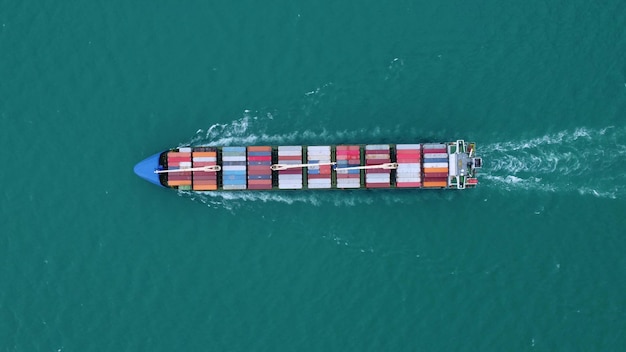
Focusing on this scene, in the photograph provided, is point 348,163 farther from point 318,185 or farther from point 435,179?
point 435,179

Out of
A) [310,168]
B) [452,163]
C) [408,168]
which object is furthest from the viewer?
[310,168]

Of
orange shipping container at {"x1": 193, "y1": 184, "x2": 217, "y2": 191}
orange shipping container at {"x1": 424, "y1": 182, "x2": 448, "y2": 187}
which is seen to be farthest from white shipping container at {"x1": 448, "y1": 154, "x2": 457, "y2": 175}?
orange shipping container at {"x1": 193, "y1": 184, "x2": 217, "y2": 191}

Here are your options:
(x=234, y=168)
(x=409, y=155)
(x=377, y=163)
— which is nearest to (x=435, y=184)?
(x=409, y=155)

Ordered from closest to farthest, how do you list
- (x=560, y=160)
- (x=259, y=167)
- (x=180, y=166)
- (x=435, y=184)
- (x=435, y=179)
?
1. (x=435, y=184)
2. (x=435, y=179)
3. (x=259, y=167)
4. (x=180, y=166)
5. (x=560, y=160)

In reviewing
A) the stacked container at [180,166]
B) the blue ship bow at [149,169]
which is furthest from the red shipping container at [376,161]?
the blue ship bow at [149,169]

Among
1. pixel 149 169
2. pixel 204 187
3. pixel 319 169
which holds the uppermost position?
pixel 149 169

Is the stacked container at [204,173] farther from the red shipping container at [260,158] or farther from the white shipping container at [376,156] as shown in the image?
the white shipping container at [376,156]

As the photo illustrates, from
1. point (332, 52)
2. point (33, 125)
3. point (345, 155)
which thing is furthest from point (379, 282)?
point (33, 125)
